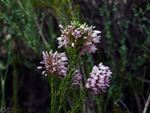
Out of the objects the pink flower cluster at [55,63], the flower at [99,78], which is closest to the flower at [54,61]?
the pink flower cluster at [55,63]

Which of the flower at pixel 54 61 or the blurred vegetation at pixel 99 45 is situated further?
the blurred vegetation at pixel 99 45

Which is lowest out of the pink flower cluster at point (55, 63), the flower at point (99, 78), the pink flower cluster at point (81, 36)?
the flower at point (99, 78)

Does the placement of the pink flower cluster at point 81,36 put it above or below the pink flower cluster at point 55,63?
above

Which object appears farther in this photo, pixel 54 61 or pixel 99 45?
pixel 99 45

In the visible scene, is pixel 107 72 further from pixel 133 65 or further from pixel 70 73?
pixel 133 65

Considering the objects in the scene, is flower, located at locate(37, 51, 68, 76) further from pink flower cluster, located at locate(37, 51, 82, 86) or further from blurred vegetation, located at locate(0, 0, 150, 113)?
blurred vegetation, located at locate(0, 0, 150, 113)

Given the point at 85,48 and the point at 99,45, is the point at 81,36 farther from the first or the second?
the point at 99,45

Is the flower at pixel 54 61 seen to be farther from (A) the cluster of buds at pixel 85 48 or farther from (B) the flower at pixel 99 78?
(B) the flower at pixel 99 78

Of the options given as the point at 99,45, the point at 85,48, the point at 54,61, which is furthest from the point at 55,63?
the point at 99,45
